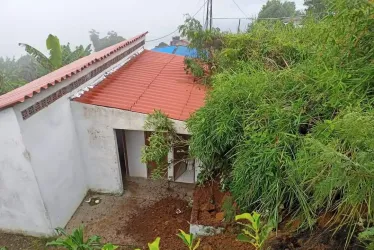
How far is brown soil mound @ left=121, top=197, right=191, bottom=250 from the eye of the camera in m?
5.26

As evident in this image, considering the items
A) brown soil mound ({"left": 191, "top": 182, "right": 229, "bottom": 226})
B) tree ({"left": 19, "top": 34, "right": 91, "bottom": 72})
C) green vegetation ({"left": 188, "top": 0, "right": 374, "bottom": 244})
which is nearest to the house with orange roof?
brown soil mound ({"left": 191, "top": 182, "right": 229, "bottom": 226})

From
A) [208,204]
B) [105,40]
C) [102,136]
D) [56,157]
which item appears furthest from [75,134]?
[105,40]

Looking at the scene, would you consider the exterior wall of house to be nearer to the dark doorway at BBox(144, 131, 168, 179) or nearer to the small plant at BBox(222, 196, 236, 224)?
the dark doorway at BBox(144, 131, 168, 179)

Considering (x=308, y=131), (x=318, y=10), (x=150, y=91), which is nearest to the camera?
(x=308, y=131)

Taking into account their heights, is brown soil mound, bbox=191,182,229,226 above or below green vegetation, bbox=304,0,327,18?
below

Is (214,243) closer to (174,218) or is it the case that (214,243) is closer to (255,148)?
(255,148)

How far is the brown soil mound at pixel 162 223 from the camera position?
17.3 ft

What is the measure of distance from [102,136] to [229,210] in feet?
11.8

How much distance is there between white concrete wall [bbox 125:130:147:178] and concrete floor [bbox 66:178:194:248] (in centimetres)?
22

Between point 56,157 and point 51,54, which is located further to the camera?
point 51,54

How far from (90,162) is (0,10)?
480ft

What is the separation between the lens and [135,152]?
7.18 meters

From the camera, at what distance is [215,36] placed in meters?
7.86

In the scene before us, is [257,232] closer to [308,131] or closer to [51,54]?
[308,131]
